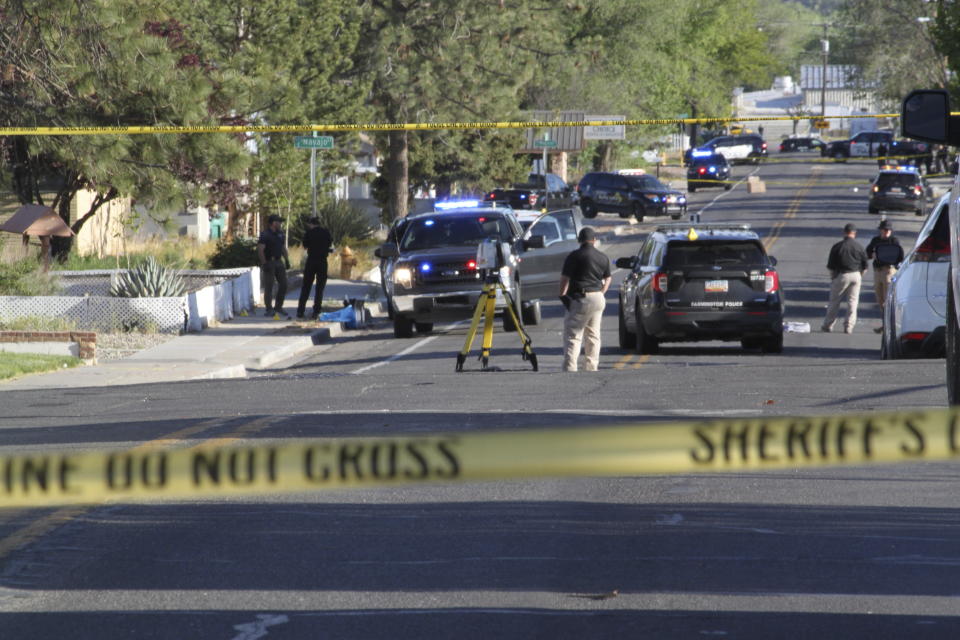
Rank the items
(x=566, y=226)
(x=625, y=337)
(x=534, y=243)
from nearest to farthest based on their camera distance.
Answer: (x=625, y=337) → (x=534, y=243) → (x=566, y=226)

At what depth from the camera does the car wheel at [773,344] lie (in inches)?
760

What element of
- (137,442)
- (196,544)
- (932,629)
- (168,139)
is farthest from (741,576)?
(168,139)

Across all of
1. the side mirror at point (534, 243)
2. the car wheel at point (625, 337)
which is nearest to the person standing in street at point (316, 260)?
the side mirror at point (534, 243)

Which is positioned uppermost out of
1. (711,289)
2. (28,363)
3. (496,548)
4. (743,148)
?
(743,148)

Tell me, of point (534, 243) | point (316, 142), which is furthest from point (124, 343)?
point (534, 243)

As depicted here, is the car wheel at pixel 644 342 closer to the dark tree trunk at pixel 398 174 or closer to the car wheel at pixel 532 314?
the car wheel at pixel 532 314

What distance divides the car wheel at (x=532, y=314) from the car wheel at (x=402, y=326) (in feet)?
7.03

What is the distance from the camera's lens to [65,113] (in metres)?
22.9

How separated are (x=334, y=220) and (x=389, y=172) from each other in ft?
17.1

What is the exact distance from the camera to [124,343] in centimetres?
2219

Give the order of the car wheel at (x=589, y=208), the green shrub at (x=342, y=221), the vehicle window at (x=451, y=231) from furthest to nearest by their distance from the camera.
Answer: the car wheel at (x=589, y=208), the green shrub at (x=342, y=221), the vehicle window at (x=451, y=231)

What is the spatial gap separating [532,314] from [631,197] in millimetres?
31212

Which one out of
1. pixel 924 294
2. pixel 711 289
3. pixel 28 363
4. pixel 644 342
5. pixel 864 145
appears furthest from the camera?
pixel 864 145

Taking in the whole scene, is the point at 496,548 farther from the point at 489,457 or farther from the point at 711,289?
the point at 711,289
